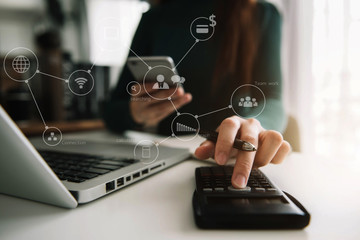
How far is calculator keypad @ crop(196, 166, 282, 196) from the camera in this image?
29 centimetres

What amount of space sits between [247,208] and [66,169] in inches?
10.4

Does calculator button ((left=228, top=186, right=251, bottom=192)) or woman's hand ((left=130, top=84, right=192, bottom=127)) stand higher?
woman's hand ((left=130, top=84, right=192, bottom=127))

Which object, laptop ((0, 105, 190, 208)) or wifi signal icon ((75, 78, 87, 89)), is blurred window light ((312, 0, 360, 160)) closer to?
laptop ((0, 105, 190, 208))

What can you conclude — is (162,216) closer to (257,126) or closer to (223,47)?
(257,126)

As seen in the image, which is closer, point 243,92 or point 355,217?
point 355,217

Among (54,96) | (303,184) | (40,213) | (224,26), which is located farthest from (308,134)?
(54,96)

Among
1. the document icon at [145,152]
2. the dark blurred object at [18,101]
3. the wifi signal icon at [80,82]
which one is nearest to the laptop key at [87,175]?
the document icon at [145,152]

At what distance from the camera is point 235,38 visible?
17.3 inches

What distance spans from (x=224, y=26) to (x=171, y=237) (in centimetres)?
34

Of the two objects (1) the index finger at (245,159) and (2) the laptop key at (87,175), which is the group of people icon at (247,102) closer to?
(1) the index finger at (245,159)

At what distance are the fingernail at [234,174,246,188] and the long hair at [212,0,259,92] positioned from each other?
0.17m

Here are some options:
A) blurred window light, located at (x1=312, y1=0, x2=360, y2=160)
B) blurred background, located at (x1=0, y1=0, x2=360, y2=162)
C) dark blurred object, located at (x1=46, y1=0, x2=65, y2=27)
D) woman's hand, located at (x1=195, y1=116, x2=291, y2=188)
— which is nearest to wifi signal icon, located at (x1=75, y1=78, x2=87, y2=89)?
blurred background, located at (x1=0, y1=0, x2=360, y2=162)

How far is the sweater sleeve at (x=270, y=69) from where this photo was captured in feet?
1.26

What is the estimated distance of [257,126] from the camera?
369 millimetres
